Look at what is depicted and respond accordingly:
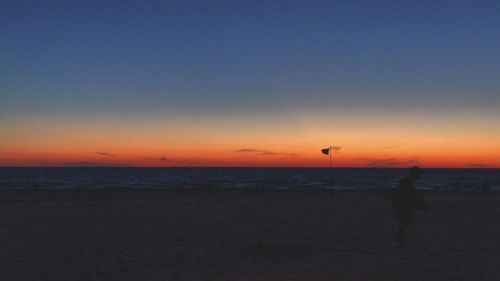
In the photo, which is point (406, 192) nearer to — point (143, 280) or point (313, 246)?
point (313, 246)

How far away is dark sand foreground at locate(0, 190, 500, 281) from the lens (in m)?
10.1

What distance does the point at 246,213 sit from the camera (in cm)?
2272

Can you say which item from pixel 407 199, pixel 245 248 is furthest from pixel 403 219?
pixel 245 248

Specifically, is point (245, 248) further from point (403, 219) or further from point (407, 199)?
point (407, 199)

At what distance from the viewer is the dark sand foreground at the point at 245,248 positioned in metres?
10.1

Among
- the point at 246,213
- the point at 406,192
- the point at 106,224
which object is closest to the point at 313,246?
the point at 406,192

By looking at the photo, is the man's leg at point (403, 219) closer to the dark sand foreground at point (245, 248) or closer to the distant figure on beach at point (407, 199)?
the distant figure on beach at point (407, 199)

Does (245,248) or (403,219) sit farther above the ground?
(403,219)

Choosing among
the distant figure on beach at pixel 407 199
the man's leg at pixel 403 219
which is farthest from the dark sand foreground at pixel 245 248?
the distant figure on beach at pixel 407 199

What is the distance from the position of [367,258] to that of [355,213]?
37.7 feet

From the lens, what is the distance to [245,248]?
12945 millimetres

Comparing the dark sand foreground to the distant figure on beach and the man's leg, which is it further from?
the distant figure on beach

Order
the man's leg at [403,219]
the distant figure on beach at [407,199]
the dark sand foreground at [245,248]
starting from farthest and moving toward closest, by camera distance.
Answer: the man's leg at [403,219] < the distant figure on beach at [407,199] < the dark sand foreground at [245,248]

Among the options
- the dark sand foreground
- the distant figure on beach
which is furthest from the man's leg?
the dark sand foreground
